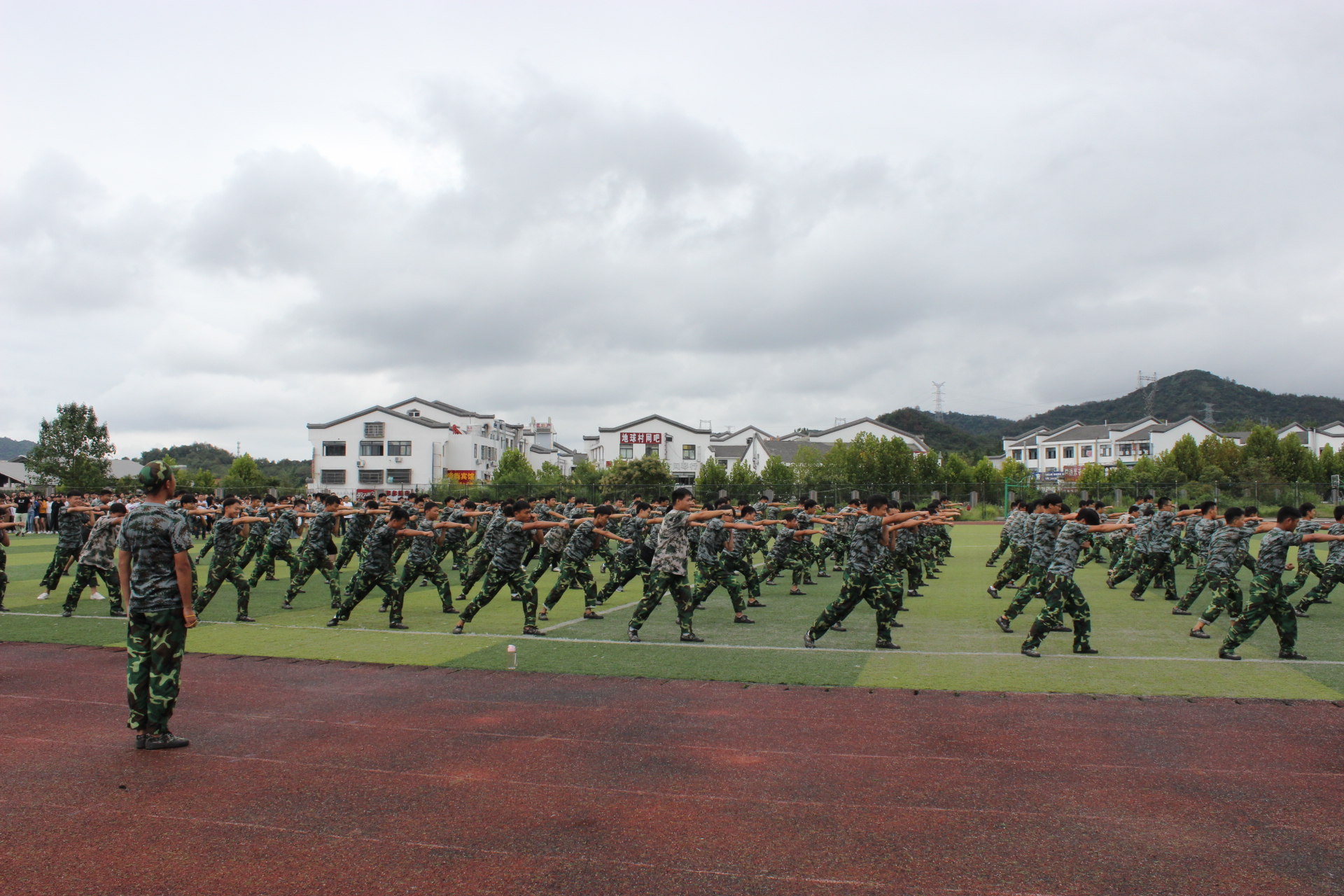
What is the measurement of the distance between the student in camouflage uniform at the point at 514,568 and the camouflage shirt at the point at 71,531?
8.19 meters

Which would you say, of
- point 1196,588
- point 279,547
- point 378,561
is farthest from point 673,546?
point 279,547

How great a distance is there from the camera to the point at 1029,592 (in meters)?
11.4

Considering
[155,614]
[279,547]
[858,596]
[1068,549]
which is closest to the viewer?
[155,614]

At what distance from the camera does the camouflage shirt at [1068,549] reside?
9.75m

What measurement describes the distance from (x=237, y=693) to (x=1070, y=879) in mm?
7638

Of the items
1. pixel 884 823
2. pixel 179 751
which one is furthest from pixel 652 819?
pixel 179 751

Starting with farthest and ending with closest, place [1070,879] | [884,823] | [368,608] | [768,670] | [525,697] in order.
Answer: [368,608]
[768,670]
[525,697]
[884,823]
[1070,879]

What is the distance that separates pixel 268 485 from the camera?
58.3m

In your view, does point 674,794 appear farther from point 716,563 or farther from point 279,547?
point 279,547

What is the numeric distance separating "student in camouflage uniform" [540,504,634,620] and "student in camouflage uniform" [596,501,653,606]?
0.60 m

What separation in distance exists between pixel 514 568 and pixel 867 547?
187 inches

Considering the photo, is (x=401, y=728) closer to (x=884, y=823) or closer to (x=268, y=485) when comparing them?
(x=884, y=823)

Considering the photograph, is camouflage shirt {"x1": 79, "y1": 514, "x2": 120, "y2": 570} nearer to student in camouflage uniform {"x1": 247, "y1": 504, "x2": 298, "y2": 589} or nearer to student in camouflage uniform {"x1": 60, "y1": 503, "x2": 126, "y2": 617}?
student in camouflage uniform {"x1": 60, "y1": 503, "x2": 126, "y2": 617}

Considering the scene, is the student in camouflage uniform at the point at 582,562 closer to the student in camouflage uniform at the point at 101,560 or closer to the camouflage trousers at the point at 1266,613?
the student in camouflage uniform at the point at 101,560
